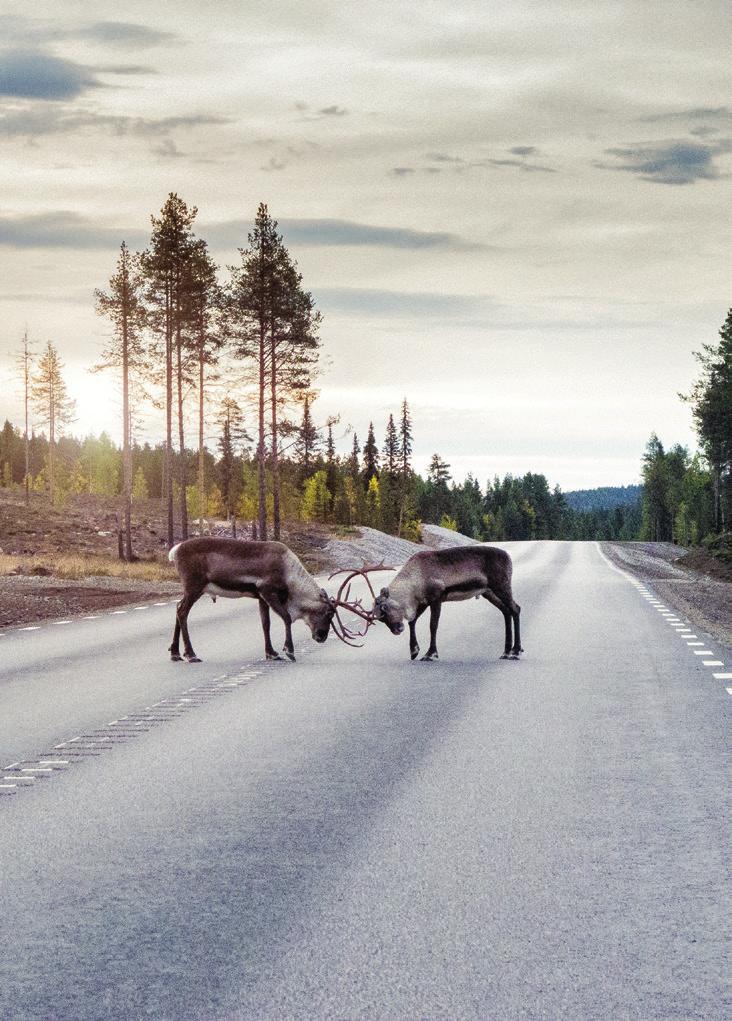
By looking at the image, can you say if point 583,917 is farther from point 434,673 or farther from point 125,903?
point 434,673

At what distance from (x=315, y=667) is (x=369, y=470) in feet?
520

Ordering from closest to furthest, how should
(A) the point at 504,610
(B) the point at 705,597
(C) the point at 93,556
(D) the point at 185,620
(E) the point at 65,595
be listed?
(D) the point at 185,620, (A) the point at 504,610, (E) the point at 65,595, (B) the point at 705,597, (C) the point at 93,556

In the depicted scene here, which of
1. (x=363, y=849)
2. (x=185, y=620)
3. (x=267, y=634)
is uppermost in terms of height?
(x=185, y=620)

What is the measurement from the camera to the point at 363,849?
6.60m

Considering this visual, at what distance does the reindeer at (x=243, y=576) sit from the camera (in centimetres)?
1546

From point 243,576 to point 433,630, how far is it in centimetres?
254

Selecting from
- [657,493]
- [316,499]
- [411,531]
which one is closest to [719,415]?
[411,531]

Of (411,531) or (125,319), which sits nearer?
(125,319)

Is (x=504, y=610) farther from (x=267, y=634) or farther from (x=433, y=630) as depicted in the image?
(x=267, y=634)

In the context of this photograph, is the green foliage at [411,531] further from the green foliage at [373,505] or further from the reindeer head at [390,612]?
the reindeer head at [390,612]

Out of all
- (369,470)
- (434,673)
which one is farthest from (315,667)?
(369,470)

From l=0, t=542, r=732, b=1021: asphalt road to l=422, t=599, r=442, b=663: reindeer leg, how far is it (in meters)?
1.80

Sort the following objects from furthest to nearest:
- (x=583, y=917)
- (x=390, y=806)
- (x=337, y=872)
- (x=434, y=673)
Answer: (x=434, y=673), (x=390, y=806), (x=337, y=872), (x=583, y=917)

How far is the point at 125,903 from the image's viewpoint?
5.64 metres
